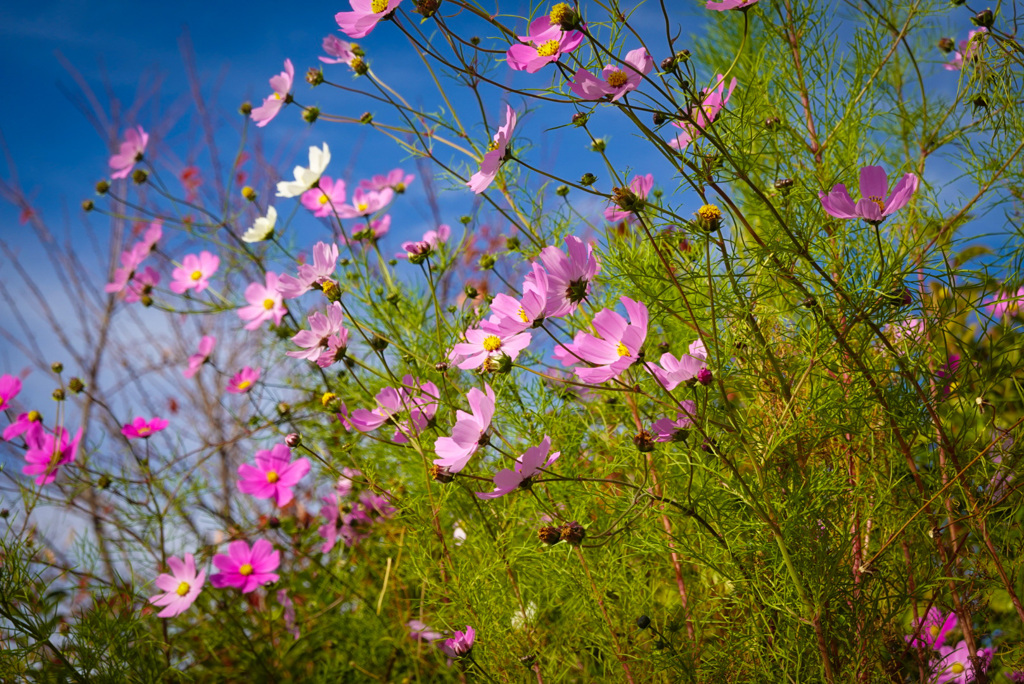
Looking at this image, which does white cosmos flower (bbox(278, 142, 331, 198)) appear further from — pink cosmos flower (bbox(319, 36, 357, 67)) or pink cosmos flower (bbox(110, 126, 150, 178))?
pink cosmos flower (bbox(110, 126, 150, 178))

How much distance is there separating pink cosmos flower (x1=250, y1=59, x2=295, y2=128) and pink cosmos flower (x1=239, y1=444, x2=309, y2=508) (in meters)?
0.56

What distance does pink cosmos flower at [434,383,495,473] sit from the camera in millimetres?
553

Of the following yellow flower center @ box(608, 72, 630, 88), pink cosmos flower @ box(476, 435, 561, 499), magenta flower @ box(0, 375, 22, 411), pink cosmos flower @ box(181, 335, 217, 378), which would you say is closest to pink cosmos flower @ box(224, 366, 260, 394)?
pink cosmos flower @ box(181, 335, 217, 378)

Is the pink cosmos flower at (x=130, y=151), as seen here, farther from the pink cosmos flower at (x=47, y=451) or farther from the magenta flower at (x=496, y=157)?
the magenta flower at (x=496, y=157)

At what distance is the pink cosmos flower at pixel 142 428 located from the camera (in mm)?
1188

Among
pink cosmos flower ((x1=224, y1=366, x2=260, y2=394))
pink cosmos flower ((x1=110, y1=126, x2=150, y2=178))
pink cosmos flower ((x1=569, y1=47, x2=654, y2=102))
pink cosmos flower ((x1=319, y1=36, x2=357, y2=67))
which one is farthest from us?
pink cosmos flower ((x1=110, y1=126, x2=150, y2=178))

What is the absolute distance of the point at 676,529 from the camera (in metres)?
0.82

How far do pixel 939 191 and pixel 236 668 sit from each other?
57.3 inches

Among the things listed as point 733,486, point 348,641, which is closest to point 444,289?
point 348,641

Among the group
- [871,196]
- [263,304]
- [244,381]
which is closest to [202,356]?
[244,381]

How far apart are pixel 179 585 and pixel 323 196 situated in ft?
2.27

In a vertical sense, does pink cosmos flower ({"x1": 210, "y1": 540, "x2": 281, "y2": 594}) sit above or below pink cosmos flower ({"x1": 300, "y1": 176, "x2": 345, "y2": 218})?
below

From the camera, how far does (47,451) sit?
1141 mm

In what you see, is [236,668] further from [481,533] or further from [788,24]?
Answer: [788,24]
